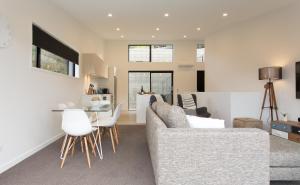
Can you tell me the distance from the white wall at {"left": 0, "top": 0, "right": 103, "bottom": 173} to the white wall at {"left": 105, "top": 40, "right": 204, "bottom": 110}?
437 centimetres

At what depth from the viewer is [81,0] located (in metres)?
4.75

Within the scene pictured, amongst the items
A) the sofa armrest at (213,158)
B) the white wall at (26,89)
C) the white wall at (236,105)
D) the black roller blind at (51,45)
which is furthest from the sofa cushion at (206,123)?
the black roller blind at (51,45)

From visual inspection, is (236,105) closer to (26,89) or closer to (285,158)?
(285,158)

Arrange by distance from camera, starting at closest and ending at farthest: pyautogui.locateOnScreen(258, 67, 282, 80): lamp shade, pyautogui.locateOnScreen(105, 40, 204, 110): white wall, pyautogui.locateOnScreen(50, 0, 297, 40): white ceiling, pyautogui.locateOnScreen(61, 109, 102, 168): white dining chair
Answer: pyautogui.locateOnScreen(61, 109, 102, 168): white dining chair < pyautogui.locateOnScreen(50, 0, 297, 40): white ceiling < pyautogui.locateOnScreen(258, 67, 282, 80): lamp shade < pyautogui.locateOnScreen(105, 40, 204, 110): white wall

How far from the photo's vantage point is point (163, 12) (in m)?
5.62

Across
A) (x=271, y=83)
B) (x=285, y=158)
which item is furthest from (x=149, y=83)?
(x=285, y=158)

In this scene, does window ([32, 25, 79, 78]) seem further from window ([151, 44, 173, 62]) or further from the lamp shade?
the lamp shade

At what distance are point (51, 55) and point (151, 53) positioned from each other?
549 centimetres

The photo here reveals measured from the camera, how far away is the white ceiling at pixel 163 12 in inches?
194

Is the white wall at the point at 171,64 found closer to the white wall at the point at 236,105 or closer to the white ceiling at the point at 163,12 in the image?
the white ceiling at the point at 163,12

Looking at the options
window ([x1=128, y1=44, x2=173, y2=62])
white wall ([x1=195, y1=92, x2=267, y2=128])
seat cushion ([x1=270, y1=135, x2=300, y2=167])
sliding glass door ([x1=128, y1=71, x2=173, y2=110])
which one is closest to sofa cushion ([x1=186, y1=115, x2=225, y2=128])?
seat cushion ([x1=270, y1=135, x2=300, y2=167])

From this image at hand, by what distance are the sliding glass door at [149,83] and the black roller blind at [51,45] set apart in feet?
13.1

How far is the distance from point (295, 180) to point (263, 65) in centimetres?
410

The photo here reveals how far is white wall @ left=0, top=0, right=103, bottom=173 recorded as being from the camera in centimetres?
303
